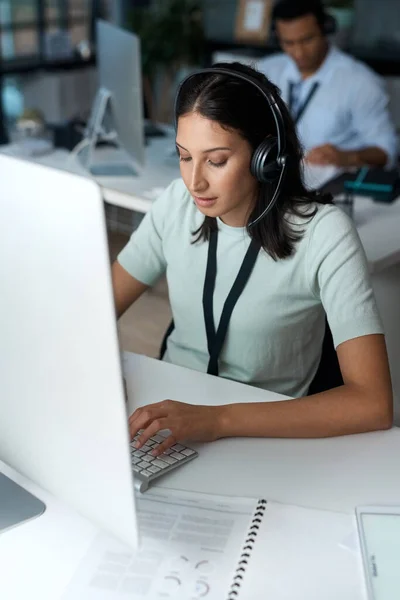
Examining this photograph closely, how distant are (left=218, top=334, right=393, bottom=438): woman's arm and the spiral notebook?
161 mm

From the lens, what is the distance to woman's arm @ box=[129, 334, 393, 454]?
117 cm

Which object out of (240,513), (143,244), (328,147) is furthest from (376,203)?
(240,513)

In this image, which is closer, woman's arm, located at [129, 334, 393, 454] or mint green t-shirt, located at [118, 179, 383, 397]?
woman's arm, located at [129, 334, 393, 454]

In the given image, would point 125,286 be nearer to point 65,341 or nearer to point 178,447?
point 178,447

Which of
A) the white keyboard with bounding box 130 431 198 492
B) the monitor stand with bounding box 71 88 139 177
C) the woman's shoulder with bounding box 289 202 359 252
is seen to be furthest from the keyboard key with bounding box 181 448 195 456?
the monitor stand with bounding box 71 88 139 177

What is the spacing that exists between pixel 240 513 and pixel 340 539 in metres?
0.13

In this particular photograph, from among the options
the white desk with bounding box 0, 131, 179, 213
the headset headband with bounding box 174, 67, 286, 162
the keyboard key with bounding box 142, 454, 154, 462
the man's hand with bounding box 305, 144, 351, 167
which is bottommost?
the white desk with bounding box 0, 131, 179, 213

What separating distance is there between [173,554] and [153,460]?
18 cm

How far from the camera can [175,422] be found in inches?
45.9

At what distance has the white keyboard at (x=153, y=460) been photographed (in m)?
1.08

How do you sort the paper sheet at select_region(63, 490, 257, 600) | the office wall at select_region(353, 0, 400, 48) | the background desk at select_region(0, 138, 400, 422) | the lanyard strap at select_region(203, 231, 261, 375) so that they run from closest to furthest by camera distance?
the paper sheet at select_region(63, 490, 257, 600), the lanyard strap at select_region(203, 231, 261, 375), the background desk at select_region(0, 138, 400, 422), the office wall at select_region(353, 0, 400, 48)

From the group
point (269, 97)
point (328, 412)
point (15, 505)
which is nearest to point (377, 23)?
point (269, 97)

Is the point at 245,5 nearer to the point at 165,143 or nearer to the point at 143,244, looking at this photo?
the point at 165,143

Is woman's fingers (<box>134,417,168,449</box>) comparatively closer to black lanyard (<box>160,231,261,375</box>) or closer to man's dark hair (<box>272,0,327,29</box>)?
black lanyard (<box>160,231,261,375</box>)
